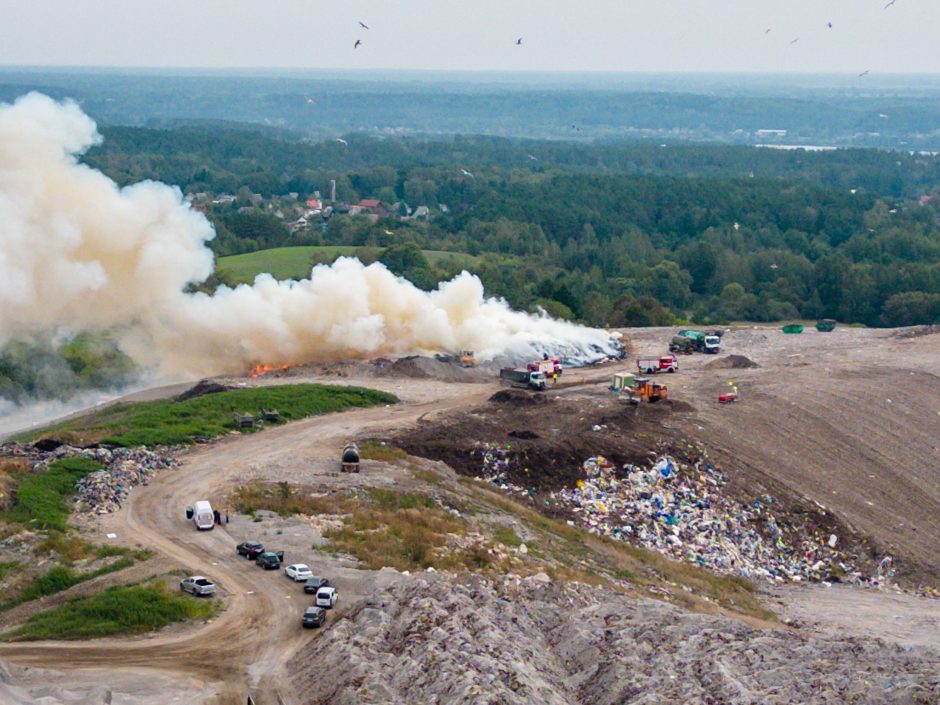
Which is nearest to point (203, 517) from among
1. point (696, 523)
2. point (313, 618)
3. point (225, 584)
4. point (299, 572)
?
point (225, 584)

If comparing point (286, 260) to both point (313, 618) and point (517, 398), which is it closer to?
point (517, 398)

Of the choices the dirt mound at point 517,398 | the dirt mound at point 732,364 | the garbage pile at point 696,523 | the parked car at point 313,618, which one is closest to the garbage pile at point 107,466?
the parked car at point 313,618

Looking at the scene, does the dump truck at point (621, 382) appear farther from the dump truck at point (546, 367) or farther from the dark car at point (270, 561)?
the dark car at point (270, 561)

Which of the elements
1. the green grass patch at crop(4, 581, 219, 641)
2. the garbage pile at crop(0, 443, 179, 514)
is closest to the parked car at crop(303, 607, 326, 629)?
the green grass patch at crop(4, 581, 219, 641)

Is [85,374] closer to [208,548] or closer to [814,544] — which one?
[208,548]

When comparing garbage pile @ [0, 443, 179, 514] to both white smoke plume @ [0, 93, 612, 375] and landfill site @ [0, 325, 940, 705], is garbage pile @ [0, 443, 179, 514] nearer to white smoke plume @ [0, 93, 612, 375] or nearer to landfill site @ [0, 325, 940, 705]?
landfill site @ [0, 325, 940, 705]
